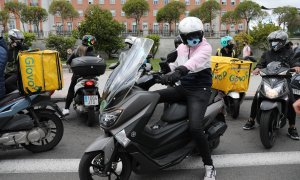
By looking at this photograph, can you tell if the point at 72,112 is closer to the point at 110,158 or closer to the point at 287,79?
the point at 110,158

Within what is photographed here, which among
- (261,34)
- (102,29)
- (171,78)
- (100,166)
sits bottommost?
(100,166)

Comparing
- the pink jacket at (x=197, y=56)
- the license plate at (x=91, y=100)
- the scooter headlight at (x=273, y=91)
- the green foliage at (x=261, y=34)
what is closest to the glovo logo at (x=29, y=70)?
the license plate at (x=91, y=100)

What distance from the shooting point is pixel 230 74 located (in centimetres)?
572

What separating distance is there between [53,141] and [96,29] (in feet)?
71.3

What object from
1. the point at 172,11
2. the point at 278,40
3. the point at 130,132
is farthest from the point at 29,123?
the point at 172,11

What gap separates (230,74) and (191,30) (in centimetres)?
249

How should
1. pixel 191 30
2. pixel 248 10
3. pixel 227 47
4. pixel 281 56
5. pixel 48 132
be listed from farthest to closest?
pixel 248 10 → pixel 227 47 → pixel 281 56 → pixel 48 132 → pixel 191 30

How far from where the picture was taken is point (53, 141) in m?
4.48

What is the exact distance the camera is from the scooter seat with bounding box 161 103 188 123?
11.7 ft

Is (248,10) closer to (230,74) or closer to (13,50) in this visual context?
(230,74)

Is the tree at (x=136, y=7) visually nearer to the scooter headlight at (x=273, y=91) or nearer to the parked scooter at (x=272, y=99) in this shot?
the parked scooter at (x=272, y=99)

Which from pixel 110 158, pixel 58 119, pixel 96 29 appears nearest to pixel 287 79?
pixel 110 158

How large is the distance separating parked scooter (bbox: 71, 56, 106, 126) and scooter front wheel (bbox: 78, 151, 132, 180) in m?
2.28

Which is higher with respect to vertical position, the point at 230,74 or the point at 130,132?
the point at 230,74
